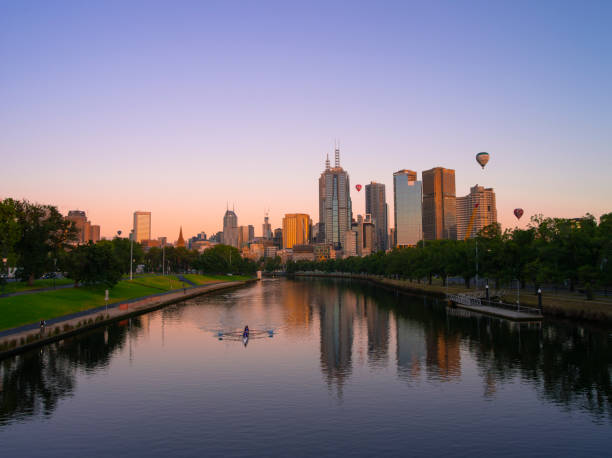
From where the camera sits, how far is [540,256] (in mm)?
83688

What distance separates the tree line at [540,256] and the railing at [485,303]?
564 cm

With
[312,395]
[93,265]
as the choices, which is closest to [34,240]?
[93,265]

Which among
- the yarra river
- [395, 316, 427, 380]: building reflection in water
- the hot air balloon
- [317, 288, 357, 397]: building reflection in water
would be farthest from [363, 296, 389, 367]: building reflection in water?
the hot air balloon

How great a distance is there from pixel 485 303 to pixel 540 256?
16211 millimetres

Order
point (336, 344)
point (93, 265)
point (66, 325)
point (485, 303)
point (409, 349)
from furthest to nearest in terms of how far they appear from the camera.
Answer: point (485, 303) → point (93, 265) → point (66, 325) → point (336, 344) → point (409, 349)

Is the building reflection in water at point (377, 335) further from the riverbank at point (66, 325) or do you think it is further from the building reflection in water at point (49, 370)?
the riverbank at point (66, 325)

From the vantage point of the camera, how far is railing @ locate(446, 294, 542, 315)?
3084 inches

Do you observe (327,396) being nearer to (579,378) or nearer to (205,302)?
(579,378)

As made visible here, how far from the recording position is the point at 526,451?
999 inches

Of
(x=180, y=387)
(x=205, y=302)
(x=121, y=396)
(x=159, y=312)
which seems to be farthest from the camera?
(x=205, y=302)

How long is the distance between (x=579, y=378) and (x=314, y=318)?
48.2 metres

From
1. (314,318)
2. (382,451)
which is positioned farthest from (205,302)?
(382,451)

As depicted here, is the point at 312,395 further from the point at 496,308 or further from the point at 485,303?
the point at 485,303

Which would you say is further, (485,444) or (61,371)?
(61,371)
